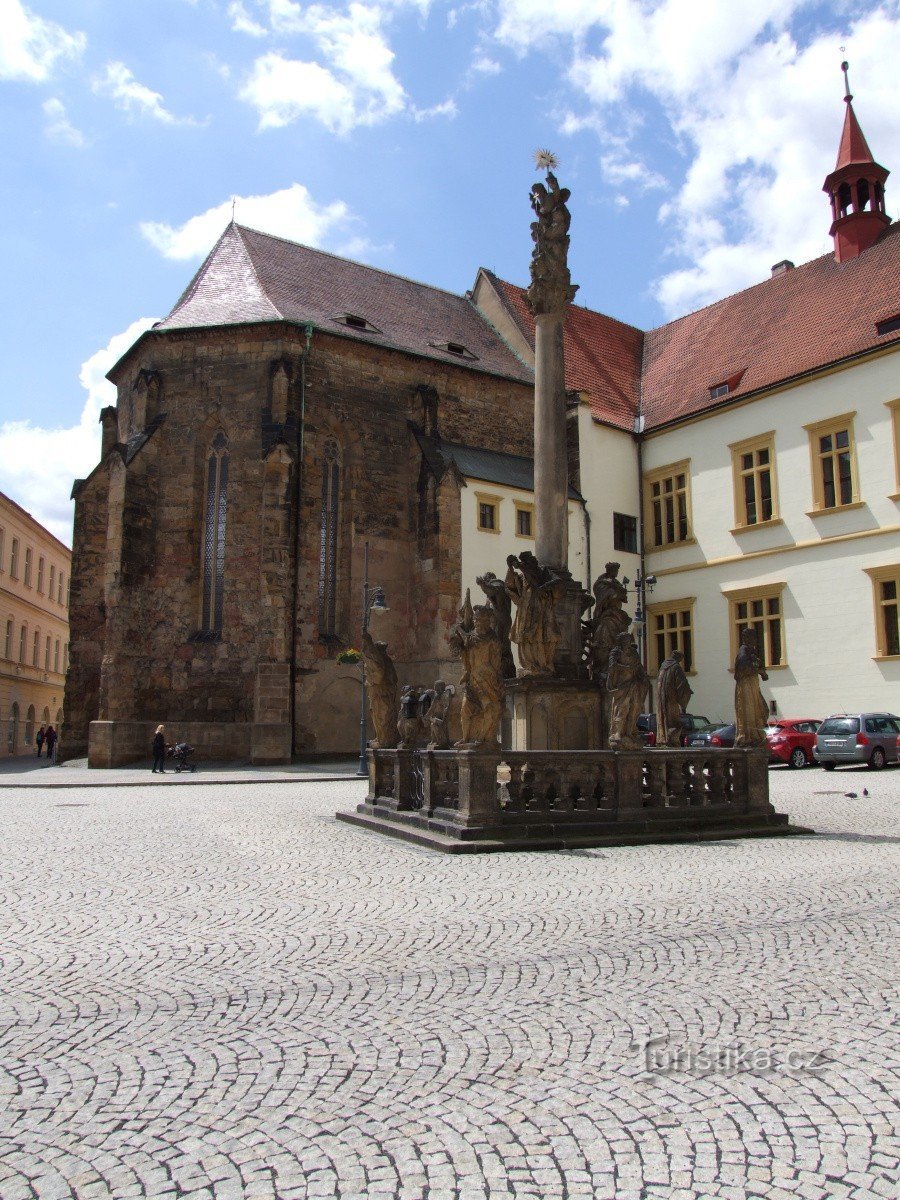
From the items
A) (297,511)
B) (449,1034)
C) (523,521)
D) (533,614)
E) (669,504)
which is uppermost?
(669,504)

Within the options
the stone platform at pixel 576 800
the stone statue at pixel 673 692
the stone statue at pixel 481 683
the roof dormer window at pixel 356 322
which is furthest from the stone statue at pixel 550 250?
the roof dormer window at pixel 356 322

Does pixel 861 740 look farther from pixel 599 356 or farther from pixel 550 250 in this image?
pixel 599 356

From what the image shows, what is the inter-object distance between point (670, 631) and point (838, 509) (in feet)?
24.1

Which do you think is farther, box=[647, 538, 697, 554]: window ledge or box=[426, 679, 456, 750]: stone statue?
box=[647, 538, 697, 554]: window ledge

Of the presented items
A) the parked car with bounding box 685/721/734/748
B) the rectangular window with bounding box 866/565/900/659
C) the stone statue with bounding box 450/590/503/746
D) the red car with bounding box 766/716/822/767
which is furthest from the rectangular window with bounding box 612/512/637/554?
the stone statue with bounding box 450/590/503/746

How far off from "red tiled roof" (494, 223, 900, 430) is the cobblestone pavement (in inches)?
897

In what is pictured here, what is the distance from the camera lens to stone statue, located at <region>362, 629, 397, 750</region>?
12.3 meters

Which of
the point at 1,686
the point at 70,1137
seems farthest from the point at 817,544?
the point at 1,686

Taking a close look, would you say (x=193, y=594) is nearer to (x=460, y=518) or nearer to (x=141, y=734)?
(x=141, y=734)

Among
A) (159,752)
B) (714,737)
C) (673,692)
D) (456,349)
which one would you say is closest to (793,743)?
(714,737)

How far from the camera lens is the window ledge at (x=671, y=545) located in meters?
30.5

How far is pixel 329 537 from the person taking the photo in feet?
94.4

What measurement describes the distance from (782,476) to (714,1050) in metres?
25.9

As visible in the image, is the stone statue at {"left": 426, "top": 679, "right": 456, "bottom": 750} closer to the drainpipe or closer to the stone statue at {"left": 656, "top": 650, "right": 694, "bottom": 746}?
the stone statue at {"left": 656, "top": 650, "right": 694, "bottom": 746}
